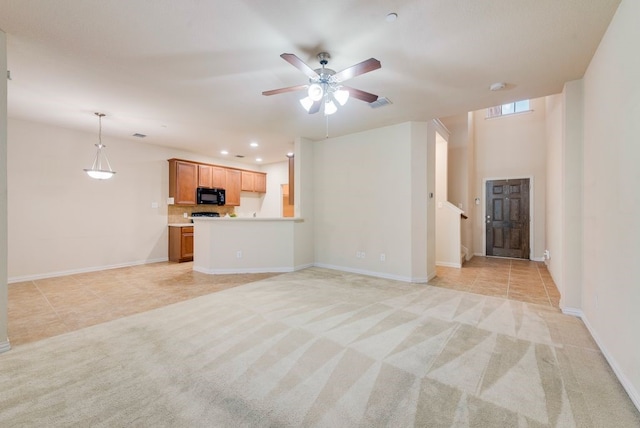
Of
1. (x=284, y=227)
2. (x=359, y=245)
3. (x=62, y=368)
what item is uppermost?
(x=284, y=227)

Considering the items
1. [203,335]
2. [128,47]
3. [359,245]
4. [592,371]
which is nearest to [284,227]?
[359,245]

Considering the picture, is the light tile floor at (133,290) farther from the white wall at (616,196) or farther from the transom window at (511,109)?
the transom window at (511,109)

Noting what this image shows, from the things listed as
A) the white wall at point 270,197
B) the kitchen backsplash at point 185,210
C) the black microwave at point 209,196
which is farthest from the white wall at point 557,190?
the kitchen backsplash at point 185,210

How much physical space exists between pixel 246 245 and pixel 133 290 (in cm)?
183

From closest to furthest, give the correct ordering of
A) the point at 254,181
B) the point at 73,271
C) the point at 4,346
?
the point at 4,346 < the point at 73,271 < the point at 254,181

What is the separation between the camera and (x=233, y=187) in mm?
7539

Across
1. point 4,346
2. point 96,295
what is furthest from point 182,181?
point 4,346

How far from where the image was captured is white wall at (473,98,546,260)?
20.9 feet

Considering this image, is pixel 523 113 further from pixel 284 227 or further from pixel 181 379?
pixel 181 379

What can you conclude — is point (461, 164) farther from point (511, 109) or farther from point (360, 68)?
point (360, 68)

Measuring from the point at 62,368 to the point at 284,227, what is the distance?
3.52 m

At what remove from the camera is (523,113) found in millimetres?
6531

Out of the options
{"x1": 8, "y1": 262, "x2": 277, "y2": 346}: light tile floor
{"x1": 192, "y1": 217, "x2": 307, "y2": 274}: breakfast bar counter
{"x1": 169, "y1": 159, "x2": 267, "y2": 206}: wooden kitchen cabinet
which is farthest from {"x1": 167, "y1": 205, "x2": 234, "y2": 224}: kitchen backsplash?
{"x1": 192, "y1": 217, "x2": 307, "y2": 274}: breakfast bar counter

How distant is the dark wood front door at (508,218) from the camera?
21.4 feet
